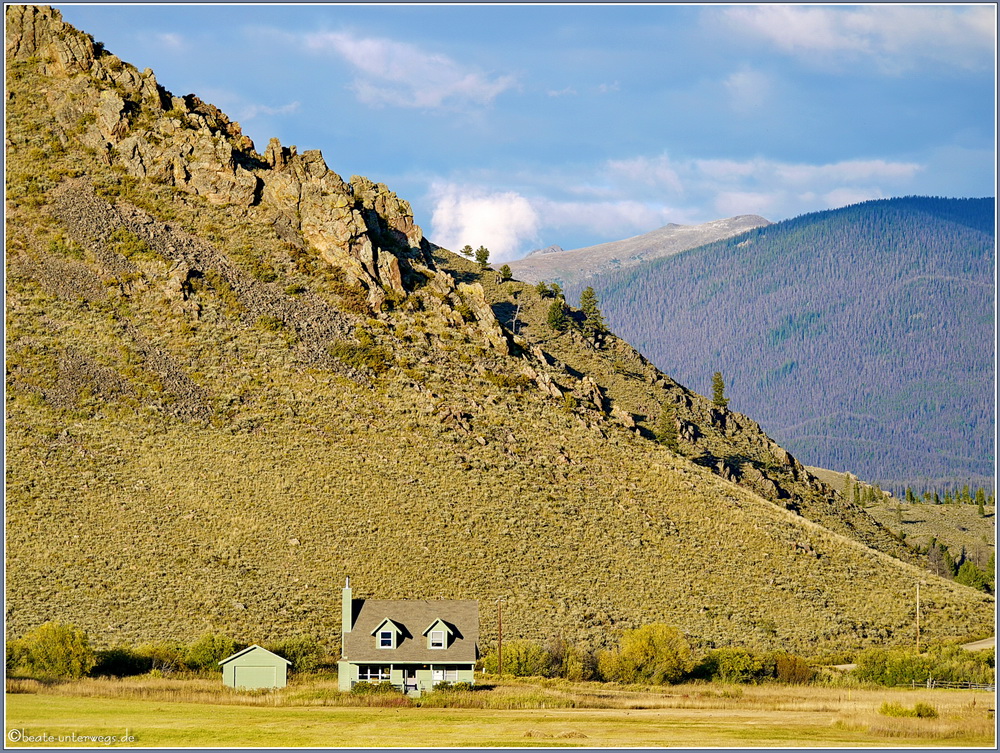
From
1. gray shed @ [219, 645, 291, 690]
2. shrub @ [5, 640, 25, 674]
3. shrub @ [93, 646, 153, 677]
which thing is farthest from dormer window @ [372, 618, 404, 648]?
shrub @ [5, 640, 25, 674]

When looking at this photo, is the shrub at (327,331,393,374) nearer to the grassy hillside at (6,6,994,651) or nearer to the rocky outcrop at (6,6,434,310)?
the grassy hillside at (6,6,994,651)

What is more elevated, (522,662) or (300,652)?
(300,652)

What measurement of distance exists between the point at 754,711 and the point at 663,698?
5.51 meters

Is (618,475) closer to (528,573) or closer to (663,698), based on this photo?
(528,573)

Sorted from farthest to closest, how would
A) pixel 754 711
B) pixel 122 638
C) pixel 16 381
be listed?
1. pixel 16 381
2. pixel 122 638
3. pixel 754 711

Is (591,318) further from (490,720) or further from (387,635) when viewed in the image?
(490,720)

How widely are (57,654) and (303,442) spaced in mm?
31419

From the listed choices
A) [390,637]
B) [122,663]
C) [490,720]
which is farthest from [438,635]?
[122,663]

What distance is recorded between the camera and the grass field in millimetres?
41906

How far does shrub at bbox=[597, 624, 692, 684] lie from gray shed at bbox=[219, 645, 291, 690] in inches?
673

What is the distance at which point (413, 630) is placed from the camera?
5691 centimetres

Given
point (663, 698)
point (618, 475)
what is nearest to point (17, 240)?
point (618, 475)

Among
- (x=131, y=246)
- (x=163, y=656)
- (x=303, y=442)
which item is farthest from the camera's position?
(x=131, y=246)

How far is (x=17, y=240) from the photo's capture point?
10306 centimetres
